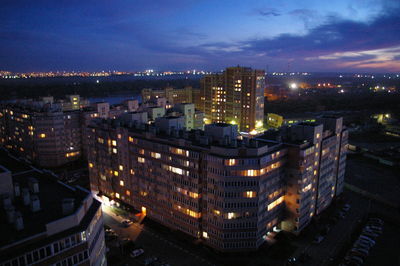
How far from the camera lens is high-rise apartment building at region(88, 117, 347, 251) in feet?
180

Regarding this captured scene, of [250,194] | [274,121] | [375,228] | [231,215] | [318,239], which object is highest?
[274,121]

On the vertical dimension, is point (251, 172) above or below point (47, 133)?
above

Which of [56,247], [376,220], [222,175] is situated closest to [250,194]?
[222,175]

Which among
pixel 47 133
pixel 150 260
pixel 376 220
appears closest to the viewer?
pixel 150 260

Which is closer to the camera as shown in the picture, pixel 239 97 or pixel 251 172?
pixel 251 172

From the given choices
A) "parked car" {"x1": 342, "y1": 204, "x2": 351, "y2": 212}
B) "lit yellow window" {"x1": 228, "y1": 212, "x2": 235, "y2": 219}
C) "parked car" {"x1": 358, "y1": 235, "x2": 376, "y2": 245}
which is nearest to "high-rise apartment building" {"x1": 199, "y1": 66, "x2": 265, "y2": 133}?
"parked car" {"x1": 342, "y1": 204, "x2": 351, "y2": 212}

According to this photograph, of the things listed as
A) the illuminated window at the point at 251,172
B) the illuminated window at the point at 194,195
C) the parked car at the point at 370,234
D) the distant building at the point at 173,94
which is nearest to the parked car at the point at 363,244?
the parked car at the point at 370,234

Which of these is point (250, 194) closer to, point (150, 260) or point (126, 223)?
point (150, 260)

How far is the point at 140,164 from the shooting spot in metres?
69.2

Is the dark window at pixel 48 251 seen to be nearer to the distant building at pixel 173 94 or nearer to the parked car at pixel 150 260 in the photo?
the parked car at pixel 150 260

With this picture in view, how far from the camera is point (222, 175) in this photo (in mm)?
53938

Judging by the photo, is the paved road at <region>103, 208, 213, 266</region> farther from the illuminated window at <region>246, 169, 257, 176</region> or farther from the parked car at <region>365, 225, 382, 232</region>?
the parked car at <region>365, 225, 382, 232</region>

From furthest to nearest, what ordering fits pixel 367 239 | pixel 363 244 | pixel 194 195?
1. pixel 367 239
2. pixel 363 244
3. pixel 194 195

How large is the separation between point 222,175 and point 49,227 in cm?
3011
